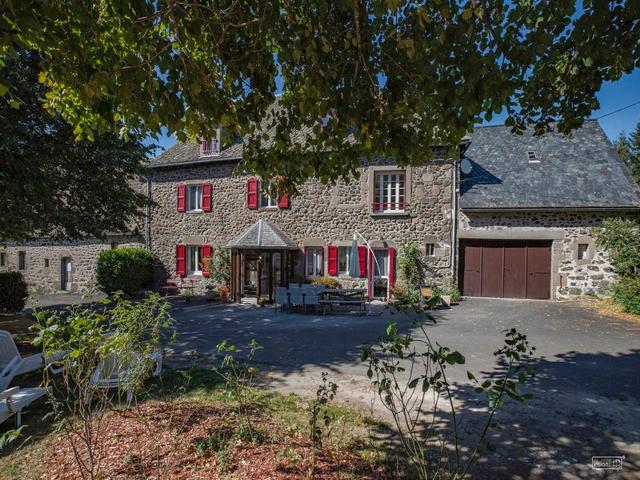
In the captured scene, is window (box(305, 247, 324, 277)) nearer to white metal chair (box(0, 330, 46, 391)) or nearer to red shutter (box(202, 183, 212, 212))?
red shutter (box(202, 183, 212, 212))

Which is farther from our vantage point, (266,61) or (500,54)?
(266,61)

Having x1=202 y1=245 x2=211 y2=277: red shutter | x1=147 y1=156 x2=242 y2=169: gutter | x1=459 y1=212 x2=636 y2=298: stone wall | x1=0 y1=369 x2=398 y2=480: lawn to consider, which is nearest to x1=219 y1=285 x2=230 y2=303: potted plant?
Result: x1=202 y1=245 x2=211 y2=277: red shutter

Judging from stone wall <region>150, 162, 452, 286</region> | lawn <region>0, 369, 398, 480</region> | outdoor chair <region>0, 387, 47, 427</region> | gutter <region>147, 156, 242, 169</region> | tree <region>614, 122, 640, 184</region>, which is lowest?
lawn <region>0, 369, 398, 480</region>

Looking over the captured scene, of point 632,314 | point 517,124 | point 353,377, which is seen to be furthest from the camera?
point 632,314

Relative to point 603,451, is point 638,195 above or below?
above

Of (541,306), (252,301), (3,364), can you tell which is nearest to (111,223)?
(3,364)

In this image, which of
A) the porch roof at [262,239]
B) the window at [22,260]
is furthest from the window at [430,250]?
the window at [22,260]

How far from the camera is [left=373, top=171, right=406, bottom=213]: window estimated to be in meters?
13.1

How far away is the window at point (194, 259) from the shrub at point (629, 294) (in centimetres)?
1452

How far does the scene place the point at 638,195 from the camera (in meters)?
11.4

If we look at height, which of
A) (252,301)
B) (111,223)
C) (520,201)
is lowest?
(252,301)

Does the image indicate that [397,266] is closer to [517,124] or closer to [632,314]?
[632,314]

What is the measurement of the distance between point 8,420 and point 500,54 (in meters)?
5.98

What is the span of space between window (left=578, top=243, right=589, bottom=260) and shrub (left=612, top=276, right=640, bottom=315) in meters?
1.52
